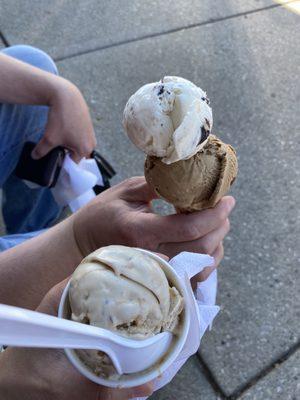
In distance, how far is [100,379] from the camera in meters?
0.81

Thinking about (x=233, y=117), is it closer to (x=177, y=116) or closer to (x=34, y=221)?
(x=34, y=221)

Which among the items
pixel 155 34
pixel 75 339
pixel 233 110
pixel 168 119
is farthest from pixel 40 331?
pixel 155 34

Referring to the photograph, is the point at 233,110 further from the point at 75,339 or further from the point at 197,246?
the point at 75,339

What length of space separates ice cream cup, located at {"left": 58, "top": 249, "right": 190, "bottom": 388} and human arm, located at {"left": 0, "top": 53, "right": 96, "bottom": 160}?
1028 millimetres

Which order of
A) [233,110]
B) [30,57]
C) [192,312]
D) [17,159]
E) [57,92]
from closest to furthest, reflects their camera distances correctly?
[192,312]
[57,92]
[17,159]
[30,57]
[233,110]

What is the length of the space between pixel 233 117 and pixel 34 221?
1.13 meters

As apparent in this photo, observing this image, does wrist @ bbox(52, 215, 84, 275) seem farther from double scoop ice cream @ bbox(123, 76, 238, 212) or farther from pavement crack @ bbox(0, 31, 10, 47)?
pavement crack @ bbox(0, 31, 10, 47)

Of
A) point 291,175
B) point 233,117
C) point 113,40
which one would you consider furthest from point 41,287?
point 113,40

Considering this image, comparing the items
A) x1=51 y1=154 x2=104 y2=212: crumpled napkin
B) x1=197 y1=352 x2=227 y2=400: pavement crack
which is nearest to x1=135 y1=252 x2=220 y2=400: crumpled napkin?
x1=197 y1=352 x2=227 y2=400: pavement crack

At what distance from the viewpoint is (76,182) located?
6.00 ft

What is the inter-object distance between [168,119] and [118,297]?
1.22ft

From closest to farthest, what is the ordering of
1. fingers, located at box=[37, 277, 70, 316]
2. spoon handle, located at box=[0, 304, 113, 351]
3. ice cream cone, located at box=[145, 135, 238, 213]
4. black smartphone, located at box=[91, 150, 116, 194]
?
1. spoon handle, located at box=[0, 304, 113, 351]
2. fingers, located at box=[37, 277, 70, 316]
3. ice cream cone, located at box=[145, 135, 238, 213]
4. black smartphone, located at box=[91, 150, 116, 194]

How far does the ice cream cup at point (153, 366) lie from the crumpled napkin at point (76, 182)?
989mm

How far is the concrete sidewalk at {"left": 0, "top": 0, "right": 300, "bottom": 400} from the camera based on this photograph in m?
1.68
